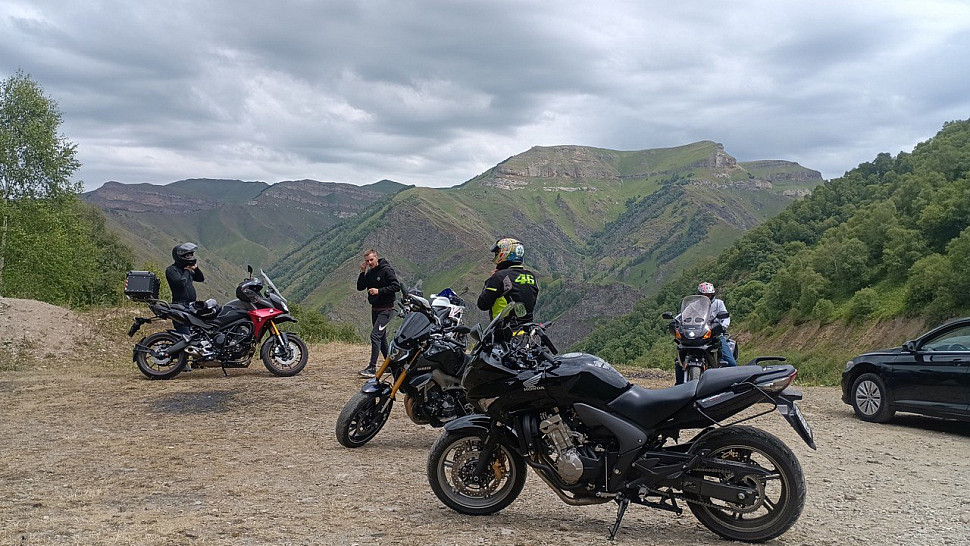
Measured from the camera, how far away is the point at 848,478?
20.2 ft

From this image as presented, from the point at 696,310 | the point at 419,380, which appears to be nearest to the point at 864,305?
the point at 696,310

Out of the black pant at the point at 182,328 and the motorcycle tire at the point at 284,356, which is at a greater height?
the black pant at the point at 182,328

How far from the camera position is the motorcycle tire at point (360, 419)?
23.1 ft

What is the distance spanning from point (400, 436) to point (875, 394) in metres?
6.65

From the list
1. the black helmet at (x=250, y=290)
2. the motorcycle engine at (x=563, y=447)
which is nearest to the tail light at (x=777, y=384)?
the motorcycle engine at (x=563, y=447)

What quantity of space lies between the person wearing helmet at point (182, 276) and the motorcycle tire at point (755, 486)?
30.8ft

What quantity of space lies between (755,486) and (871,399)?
21.3 feet

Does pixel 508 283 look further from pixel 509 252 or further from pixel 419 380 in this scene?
pixel 419 380

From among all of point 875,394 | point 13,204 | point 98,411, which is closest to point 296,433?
point 98,411

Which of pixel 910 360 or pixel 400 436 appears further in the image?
pixel 910 360

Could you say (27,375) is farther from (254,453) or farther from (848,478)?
(848,478)

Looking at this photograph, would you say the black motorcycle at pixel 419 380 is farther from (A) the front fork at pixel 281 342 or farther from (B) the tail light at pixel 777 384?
(A) the front fork at pixel 281 342

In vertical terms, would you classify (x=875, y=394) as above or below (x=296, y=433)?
above

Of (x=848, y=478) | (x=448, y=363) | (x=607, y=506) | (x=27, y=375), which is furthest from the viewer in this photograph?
(x=27, y=375)
